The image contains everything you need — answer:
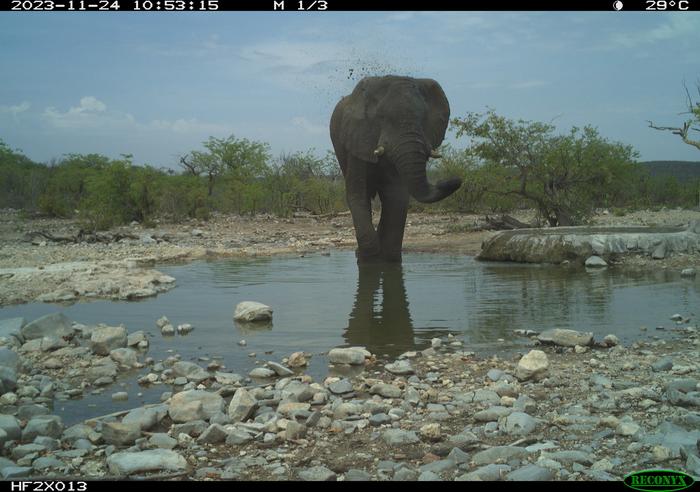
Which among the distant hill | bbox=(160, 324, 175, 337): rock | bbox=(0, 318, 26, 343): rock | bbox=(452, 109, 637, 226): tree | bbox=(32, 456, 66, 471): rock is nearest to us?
bbox=(32, 456, 66, 471): rock

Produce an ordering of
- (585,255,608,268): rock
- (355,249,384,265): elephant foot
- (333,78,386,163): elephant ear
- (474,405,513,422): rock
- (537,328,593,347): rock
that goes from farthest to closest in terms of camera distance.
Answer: (355,249,384,265): elephant foot < (585,255,608,268): rock < (333,78,386,163): elephant ear < (537,328,593,347): rock < (474,405,513,422): rock

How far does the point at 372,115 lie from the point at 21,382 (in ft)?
25.1

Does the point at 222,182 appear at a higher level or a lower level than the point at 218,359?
higher

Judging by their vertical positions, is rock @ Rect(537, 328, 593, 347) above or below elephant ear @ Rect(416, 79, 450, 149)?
below

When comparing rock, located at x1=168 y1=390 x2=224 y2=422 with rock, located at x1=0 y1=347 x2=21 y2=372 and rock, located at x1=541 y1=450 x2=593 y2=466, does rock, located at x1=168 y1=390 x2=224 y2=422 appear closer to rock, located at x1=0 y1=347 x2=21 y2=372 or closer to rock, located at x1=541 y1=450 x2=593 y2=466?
rock, located at x1=0 y1=347 x2=21 y2=372

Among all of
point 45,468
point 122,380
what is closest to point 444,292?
point 122,380

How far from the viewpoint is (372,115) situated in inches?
449

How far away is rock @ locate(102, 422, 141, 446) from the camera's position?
3.94 metres

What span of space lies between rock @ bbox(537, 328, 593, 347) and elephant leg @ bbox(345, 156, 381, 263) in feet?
20.3

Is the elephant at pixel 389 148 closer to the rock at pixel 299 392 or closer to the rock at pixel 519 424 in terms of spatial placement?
the rock at pixel 299 392

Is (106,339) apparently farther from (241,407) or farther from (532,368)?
(532,368)

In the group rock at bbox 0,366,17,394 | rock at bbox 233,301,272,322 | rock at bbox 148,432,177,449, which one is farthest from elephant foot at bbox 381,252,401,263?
rock at bbox 148,432,177,449

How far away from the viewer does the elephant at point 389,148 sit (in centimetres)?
1045

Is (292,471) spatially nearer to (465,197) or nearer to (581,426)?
(581,426)
